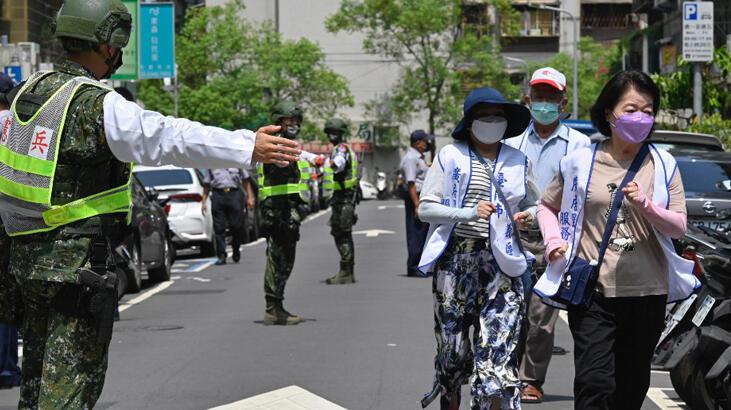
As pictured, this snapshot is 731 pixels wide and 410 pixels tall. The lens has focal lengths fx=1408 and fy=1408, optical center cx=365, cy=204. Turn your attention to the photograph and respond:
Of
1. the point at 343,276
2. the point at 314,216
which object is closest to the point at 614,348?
the point at 343,276

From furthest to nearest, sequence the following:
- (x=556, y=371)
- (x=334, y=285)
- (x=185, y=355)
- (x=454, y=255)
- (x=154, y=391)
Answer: (x=334, y=285), (x=185, y=355), (x=556, y=371), (x=154, y=391), (x=454, y=255)

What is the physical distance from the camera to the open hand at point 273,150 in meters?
4.94

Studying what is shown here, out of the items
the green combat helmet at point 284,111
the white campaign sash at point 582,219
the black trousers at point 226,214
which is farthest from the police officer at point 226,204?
the white campaign sash at point 582,219

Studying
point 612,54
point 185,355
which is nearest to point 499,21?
point 612,54

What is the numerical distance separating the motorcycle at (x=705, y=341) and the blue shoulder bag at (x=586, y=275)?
1396mm

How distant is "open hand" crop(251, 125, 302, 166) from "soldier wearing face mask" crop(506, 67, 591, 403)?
4008 mm

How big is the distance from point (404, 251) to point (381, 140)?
5690 centimetres

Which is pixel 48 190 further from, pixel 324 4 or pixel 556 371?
pixel 324 4

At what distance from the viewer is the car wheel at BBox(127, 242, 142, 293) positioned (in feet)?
52.9

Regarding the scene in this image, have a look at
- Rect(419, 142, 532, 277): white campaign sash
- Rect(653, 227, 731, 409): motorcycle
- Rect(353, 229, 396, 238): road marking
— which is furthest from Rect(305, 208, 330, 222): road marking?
Rect(419, 142, 532, 277): white campaign sash

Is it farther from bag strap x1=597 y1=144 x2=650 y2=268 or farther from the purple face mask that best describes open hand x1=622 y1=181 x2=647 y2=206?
the purple face mask

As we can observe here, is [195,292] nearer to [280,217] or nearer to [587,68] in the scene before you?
[280,217]

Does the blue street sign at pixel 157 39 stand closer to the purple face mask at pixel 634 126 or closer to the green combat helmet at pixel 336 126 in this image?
the green combat helmet at pixel 336 126

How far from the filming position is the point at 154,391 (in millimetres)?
9398
